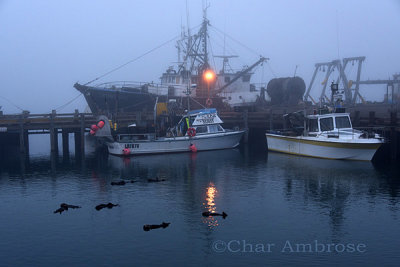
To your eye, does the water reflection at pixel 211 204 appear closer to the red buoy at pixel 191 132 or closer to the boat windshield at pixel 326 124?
the boat windshield at pixel 326 124

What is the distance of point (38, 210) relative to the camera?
58.0 ft

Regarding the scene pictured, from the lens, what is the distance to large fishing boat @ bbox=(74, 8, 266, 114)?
44438 mm

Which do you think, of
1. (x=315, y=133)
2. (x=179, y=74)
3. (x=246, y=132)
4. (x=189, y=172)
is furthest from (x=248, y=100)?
(x=189, y=172)

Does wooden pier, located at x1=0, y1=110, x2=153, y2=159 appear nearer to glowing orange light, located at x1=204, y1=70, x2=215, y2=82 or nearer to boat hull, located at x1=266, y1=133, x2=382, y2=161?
glowing orange light, located at x1=204, y1=70, x2=215, y2=82

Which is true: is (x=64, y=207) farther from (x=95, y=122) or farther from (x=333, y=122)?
(x=95, y=122)

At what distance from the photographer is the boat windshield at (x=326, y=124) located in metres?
28.1

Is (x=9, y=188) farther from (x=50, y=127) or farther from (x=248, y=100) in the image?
(x=248, y=100)

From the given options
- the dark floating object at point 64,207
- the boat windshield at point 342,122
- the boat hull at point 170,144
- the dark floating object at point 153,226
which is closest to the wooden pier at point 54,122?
the boat hull at point 170,144

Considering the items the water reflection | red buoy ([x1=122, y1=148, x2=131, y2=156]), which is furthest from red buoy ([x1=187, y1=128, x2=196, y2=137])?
the water reflection

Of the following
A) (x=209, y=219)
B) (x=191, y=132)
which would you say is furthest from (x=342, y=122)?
(x=209, y=219)

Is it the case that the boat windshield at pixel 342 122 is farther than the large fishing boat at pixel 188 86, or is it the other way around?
the large fishing boat at pixel 188 86

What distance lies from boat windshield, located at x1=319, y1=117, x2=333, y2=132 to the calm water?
238 cm

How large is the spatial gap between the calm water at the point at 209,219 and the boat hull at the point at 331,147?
0.95 meters

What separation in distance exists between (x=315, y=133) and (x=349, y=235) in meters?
15.4
